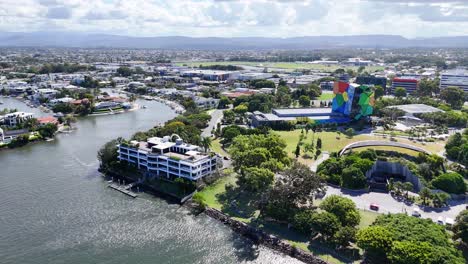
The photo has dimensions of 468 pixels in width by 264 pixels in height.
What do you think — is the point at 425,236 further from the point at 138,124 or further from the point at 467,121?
the point at 138,124

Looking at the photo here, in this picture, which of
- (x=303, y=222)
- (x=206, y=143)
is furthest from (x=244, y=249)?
(x=206, y=143)

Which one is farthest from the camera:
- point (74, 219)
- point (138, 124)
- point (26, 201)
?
point (138, 124)

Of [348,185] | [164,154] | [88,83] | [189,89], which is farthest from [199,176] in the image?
[88,83]

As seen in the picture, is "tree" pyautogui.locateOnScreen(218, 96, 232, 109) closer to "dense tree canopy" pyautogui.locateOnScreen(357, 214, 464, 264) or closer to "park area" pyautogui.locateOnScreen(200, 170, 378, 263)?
"park area" pyautogui.locateOnScreen(200, 170, 378, 263)

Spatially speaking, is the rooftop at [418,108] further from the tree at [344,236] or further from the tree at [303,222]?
the tree at [344,236]

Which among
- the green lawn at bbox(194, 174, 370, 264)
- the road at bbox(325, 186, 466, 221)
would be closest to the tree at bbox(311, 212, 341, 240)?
the green lawn at bbox(194, 174, 370, 264)

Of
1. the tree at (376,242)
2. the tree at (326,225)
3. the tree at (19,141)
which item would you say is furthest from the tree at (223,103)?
the tree at (376,242)
